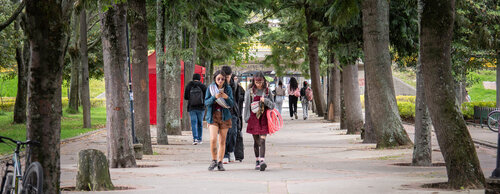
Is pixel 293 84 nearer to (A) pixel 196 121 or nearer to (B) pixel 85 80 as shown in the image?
(B) pixel 85 80

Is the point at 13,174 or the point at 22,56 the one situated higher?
the point at 22,56

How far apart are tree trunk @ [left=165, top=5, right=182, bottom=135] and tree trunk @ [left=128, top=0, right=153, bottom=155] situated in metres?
5.81

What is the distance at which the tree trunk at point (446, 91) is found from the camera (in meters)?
9.06

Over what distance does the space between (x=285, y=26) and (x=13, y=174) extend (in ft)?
110

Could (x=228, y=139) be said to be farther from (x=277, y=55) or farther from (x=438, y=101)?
(x=277, y=55)

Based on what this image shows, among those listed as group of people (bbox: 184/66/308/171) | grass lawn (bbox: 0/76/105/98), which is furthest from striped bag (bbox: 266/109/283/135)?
grass lawn (bbox: 0/76/105/98)

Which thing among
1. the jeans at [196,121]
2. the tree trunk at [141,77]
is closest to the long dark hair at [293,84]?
the jeans at [196,121]

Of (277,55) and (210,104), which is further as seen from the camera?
(277,55)

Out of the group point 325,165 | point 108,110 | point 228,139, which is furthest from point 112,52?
point 325,165

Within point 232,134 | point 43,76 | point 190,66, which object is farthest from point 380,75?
point 190,66

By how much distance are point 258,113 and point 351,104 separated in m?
11.1

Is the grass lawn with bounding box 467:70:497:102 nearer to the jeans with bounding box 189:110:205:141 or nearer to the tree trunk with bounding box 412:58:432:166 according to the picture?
the jeans with bounding box 189:110:205:141

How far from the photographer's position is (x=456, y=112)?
9.14m

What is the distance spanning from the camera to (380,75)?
53.2 feet
